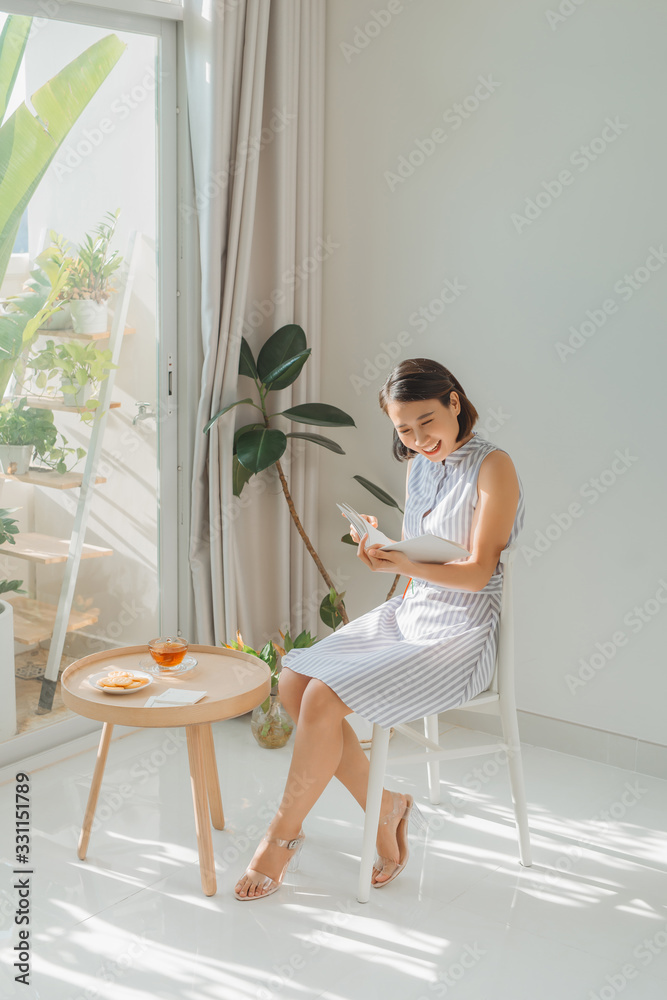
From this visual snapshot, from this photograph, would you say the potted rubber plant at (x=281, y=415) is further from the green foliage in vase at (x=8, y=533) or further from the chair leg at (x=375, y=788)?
the chair leg at (x=375, y=788)

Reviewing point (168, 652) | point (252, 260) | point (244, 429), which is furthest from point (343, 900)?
point (252, 260)

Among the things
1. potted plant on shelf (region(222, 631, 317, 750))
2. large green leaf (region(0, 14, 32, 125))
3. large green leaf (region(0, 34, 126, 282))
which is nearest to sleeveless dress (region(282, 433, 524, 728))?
potted plant on shelf (region(222, 631, 317, 750))

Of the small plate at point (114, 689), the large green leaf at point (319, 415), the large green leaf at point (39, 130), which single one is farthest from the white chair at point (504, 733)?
the large green leaf at point (39, 130)

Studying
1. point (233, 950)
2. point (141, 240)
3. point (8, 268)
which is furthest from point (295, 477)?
point (233, 950)

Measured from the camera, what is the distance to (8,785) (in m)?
2.70

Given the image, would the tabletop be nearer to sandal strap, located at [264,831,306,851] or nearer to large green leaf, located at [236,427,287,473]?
sandal strap, located at [264,831,306,851]

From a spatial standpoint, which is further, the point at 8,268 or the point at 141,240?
the point at 141,240

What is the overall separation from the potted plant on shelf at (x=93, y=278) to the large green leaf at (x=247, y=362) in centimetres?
46

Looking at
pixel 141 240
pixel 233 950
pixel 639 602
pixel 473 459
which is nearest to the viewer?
pixel 233 950

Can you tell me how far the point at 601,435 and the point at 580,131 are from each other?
904 millimetres

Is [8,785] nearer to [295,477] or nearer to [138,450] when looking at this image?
[138,450]

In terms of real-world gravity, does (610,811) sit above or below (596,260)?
below

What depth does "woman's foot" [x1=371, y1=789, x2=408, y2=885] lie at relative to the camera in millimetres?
2221

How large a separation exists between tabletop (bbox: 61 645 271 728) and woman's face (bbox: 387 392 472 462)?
0.66 meters
